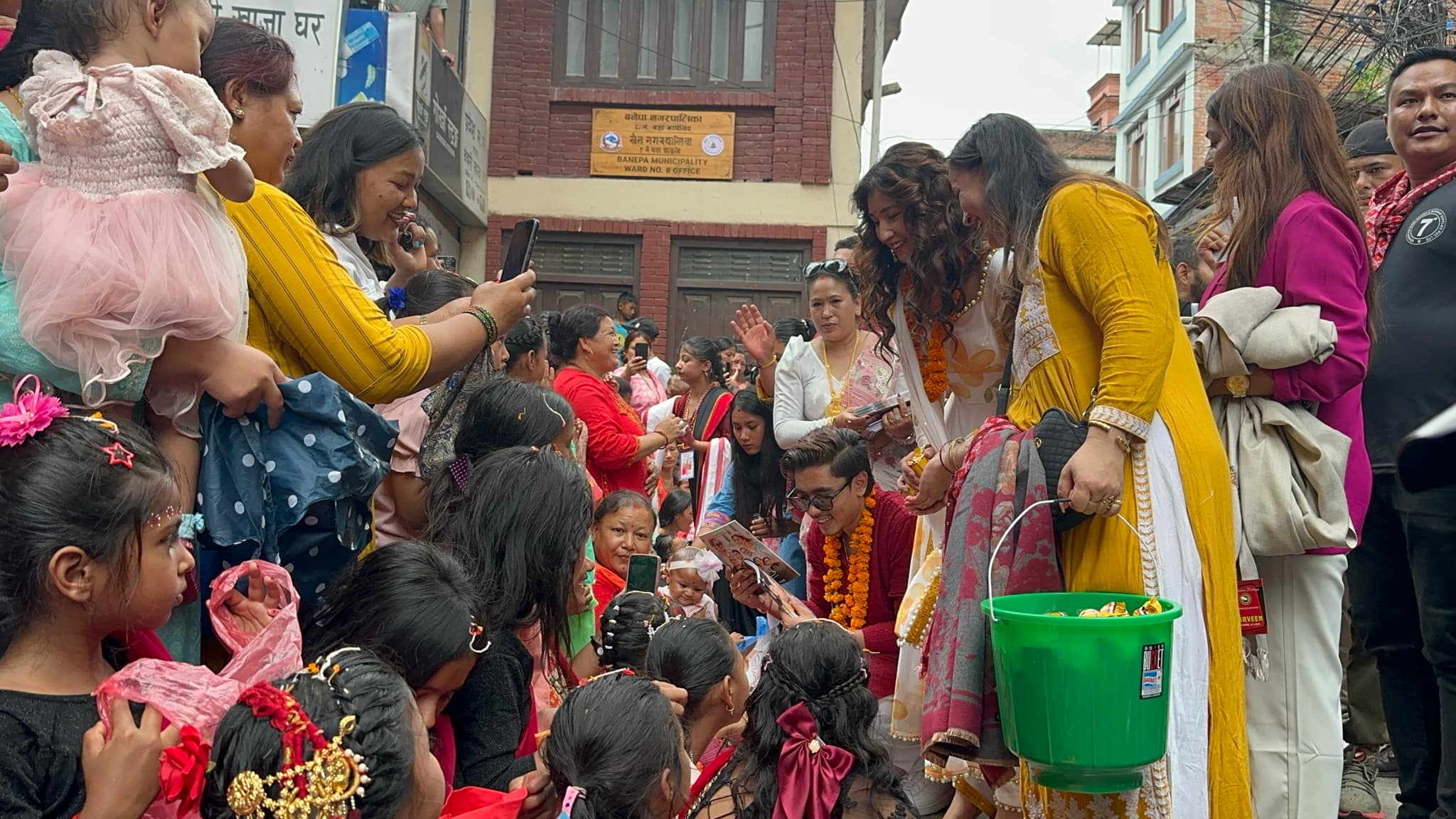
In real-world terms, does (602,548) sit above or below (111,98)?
below

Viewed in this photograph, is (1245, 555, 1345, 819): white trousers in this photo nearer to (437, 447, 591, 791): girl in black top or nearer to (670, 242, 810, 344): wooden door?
(437, 447, 591, 791): girl in black top

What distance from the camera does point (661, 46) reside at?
1441 centimetres

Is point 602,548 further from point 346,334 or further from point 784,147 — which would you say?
point 784,147

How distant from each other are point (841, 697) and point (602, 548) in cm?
219

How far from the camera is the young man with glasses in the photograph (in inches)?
169

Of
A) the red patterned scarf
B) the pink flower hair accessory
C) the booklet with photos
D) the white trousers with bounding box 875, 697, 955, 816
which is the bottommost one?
the white trousers with bounding box 875, 697, 955, 816

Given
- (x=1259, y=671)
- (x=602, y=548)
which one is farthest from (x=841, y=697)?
(x=602, y=548)

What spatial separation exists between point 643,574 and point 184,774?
206cm

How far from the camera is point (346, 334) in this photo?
2383mm

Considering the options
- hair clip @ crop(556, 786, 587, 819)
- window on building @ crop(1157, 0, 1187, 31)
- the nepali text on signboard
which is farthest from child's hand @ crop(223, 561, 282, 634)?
window on building @ crop(1157, 0, 1187, 31)

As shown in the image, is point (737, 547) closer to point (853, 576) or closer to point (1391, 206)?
point (853, 576)

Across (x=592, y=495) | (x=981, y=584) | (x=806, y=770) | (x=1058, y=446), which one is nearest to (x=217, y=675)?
(x=806, y=770)

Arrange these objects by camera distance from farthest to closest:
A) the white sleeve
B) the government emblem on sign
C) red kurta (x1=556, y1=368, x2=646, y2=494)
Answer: red kurta (x1=556, y1=368, x2=646, y2=494) < the white sleeve < the government emblem on sign

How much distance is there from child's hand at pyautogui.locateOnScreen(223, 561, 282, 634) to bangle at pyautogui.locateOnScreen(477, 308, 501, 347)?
28.6 inches
